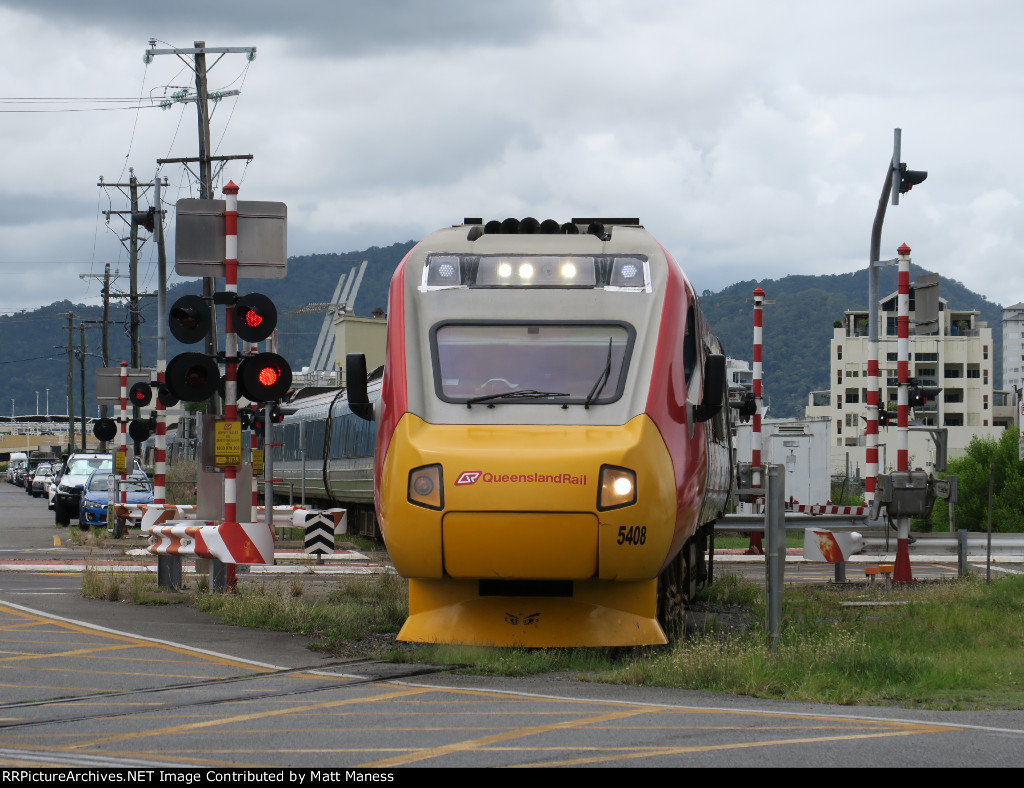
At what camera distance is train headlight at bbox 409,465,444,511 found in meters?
11.1

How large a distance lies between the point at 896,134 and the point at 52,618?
13.4m

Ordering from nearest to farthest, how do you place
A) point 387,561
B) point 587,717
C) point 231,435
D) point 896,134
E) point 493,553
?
point 587,717, point 493,553, point 231,435, point 896,134, point 387,561

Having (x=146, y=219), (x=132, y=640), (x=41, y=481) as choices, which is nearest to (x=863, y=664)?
(x=132, y=640)

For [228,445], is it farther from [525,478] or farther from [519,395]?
[525,478]

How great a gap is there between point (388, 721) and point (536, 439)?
120 inches

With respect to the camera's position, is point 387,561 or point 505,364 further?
point 387,561

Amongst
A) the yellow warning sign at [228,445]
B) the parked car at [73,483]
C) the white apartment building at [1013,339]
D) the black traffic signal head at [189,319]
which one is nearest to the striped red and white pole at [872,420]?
the yellow warning sign at [228,445]

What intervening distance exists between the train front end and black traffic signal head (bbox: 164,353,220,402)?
13.1ft

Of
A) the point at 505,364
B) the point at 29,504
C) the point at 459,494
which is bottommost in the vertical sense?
the point at 29,504

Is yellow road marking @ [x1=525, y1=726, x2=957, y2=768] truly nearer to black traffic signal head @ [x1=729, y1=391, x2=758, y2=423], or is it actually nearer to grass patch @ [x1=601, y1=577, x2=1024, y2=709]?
grass patch @ [x1=601, y1=577, x2=1024, y2=709]

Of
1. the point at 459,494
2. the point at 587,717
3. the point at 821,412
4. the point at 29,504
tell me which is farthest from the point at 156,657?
the point at 821,412

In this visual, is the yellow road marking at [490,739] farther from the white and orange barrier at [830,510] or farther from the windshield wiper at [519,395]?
the white and orange barrier at [830,510]

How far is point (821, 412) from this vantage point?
439 feet
